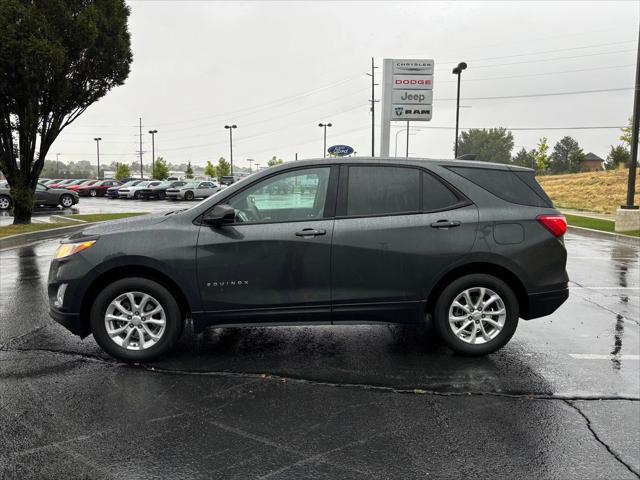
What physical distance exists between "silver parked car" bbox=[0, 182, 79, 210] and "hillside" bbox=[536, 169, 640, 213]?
28150 millimetres

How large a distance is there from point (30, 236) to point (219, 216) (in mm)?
12520

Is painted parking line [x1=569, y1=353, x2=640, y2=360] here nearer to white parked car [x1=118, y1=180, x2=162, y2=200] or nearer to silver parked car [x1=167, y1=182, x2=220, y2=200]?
silver parked car [x1=167, y1=182, x2=220, y2=200]

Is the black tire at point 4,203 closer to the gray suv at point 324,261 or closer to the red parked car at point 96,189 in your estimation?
the red parked car at point 96,189

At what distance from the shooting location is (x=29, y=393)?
3.95 metres

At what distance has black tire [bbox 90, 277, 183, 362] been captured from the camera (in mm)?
4551

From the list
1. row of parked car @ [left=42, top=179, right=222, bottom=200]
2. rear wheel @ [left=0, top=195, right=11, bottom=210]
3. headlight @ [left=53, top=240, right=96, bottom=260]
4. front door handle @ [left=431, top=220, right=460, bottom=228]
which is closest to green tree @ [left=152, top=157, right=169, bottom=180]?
row of parked car @ [left=42, top=179, right=222, bottom=200]

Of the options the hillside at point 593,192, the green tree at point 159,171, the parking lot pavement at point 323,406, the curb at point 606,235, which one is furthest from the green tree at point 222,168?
the parking lot pavement at point 323,406

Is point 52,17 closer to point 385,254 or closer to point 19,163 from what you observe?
point 19,163

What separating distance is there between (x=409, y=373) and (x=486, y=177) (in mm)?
1949

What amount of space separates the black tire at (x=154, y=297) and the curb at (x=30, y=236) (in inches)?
384

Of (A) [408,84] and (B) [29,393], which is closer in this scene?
(B) [29,393]

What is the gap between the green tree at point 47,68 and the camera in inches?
574

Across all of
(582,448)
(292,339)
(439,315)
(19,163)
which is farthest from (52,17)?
(582,448)

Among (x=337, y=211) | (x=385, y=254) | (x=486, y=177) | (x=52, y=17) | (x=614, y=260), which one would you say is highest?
(x=52, y=17)
